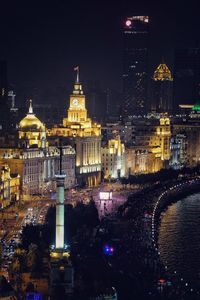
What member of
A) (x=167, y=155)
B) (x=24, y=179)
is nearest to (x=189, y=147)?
(x=167, y=155)

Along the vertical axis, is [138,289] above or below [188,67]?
below

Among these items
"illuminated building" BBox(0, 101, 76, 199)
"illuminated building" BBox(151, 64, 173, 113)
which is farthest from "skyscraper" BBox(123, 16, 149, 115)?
"illuminated building" BBox(0, 101, 76, 199)

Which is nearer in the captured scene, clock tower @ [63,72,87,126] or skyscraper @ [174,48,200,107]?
clock tower @ [63,72,87,126]

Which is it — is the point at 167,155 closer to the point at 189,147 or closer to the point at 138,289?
the point at 189,147

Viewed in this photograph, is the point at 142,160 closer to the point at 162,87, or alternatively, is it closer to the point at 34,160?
the point at 34,160

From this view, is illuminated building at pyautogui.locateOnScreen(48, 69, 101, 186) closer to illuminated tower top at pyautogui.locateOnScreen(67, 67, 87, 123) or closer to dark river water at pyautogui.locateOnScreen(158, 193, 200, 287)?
illuminated tower top at pyautogui.locateOnScreen(67, 67, 87, 123)

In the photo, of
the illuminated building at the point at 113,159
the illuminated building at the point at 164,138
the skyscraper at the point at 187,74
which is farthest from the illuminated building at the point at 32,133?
the skyscraper at the point at 187,74
